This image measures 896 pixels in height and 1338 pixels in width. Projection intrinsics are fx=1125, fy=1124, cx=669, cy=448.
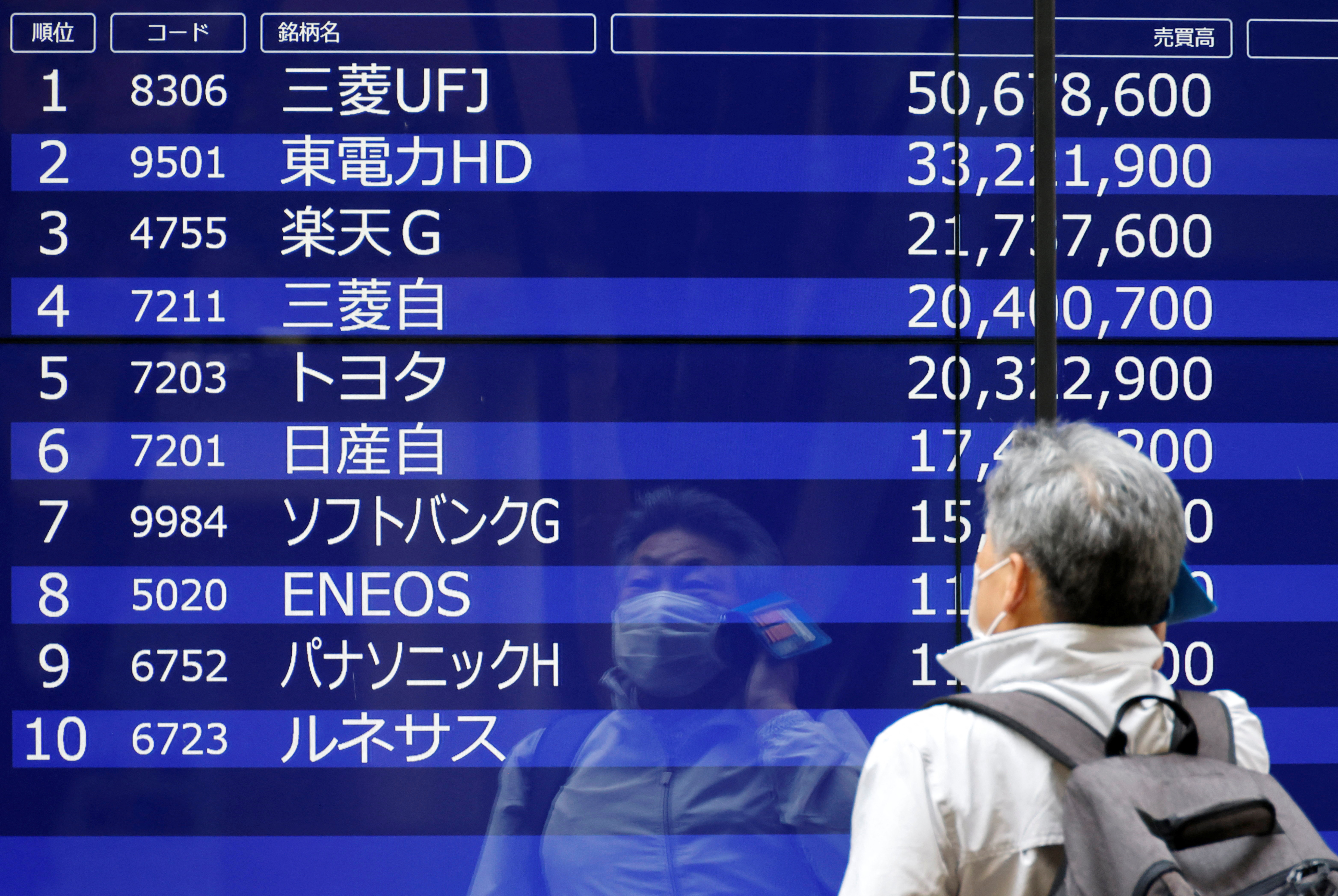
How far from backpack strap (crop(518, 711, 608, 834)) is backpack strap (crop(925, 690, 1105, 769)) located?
151 centimetres

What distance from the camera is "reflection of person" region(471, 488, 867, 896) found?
2.78 metres

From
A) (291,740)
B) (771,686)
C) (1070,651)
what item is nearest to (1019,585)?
(1070,651)

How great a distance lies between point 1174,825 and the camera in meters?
1.29

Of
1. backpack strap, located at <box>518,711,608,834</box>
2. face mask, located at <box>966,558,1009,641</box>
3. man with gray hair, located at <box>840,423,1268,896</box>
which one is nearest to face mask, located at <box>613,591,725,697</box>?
backpack strap, located at <box>518,711,608,834</box>

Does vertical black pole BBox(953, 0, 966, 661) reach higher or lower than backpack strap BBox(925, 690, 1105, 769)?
higher

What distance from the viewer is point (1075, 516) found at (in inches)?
57.6

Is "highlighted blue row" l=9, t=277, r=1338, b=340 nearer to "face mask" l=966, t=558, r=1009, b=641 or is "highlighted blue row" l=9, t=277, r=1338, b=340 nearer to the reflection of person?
the reflection of person

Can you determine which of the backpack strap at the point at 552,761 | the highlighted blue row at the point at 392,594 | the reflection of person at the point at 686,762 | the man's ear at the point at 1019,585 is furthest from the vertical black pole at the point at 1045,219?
the backpack strap at the point at 552,761

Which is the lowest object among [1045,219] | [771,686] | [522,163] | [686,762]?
[686,762]

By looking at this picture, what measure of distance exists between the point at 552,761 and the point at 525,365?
0.99 m

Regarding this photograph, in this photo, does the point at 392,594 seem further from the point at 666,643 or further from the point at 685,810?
the point at 685,810

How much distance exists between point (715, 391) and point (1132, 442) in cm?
107

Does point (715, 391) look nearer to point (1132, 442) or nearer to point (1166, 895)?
point (1132, 442)

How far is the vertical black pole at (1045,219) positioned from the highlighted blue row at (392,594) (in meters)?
0.52
